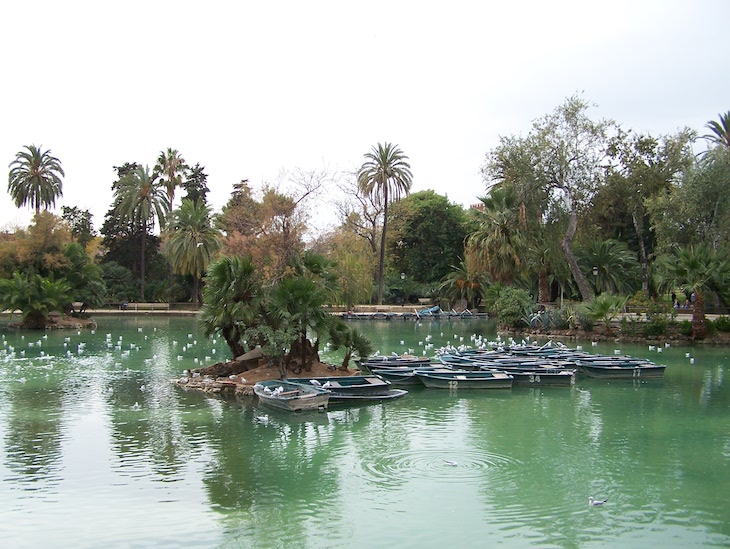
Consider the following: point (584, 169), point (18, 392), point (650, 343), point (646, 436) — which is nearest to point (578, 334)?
point (650, 343)

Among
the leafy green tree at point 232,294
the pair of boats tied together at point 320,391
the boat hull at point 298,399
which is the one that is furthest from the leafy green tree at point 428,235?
the boat hull at point 298,399

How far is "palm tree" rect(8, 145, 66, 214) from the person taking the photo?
6694 centimetres

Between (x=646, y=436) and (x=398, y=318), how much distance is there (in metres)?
41.0

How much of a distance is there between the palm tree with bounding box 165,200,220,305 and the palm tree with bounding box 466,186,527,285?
21928 mm

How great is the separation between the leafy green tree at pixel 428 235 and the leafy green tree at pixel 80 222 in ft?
99.0

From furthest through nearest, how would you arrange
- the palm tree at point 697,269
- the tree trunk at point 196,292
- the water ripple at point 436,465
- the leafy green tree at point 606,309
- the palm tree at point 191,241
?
the tree trunk at point 196,292
the palm tree at point 191,241
the leafy green tree at point 606,309
the palm tree at point 697,269
the water ripple at point 436,465

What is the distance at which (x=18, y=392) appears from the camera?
22234 millimetres

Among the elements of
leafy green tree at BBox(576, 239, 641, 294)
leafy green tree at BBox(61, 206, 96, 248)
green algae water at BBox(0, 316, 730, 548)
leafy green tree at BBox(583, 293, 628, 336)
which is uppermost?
leafy green tree at BBox(61, 206, 96, 248)

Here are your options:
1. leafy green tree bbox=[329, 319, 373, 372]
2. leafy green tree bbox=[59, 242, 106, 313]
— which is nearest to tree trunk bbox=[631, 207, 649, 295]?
leafy green tree bbox=[329, 319, 373, 372]

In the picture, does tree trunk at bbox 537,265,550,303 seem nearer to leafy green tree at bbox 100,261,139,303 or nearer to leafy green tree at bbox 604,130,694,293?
leafy green tree at bbox 604,130,694,293

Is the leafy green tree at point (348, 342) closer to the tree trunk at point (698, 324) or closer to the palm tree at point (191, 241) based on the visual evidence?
the tree trunk at point (698, 324)

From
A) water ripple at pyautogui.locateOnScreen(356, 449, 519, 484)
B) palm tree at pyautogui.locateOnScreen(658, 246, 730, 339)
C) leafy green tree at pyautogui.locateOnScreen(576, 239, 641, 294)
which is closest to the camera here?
water ripple at pyautogui.locateOnScreen(356, 449, 519, 484)

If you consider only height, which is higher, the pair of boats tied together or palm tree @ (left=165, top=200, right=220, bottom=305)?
palm tree @ (left=165, top=200, right=220, bottom=305)

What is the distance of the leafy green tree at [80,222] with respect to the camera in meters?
71.7
